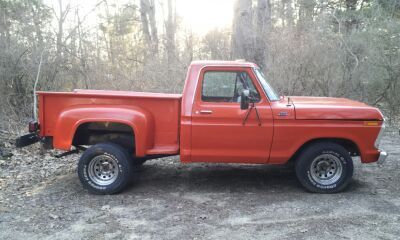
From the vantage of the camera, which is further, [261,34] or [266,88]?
[261,34]

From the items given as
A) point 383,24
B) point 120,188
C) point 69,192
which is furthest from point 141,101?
point 383,24

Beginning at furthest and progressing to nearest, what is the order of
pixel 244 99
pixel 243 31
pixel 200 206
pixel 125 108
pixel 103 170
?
pixel 243 31 < pixel 103 170 < pixel 125 108 < pixel 244 99 < pixel 200 206

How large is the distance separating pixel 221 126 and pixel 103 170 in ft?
6.29

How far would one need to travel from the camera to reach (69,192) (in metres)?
6.16

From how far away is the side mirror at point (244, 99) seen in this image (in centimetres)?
562

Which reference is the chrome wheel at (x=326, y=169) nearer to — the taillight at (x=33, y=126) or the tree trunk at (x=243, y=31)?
the taillight at (x=33, y=126)

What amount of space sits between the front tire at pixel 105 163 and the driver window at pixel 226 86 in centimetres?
149

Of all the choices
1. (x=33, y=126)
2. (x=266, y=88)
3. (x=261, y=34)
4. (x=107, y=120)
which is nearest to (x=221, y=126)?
(x=266, y=88)

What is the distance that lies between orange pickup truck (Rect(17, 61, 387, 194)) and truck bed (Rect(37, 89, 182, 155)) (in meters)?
0.01

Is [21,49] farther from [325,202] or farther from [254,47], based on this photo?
[325,202]

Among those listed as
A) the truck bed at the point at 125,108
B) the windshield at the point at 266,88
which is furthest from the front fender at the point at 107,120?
the windshield at the point at 266,88

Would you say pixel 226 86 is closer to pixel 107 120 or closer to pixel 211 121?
pixel 211 121

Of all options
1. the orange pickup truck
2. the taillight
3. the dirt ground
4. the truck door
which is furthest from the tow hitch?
the truck door

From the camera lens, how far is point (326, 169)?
6020 millimetres
